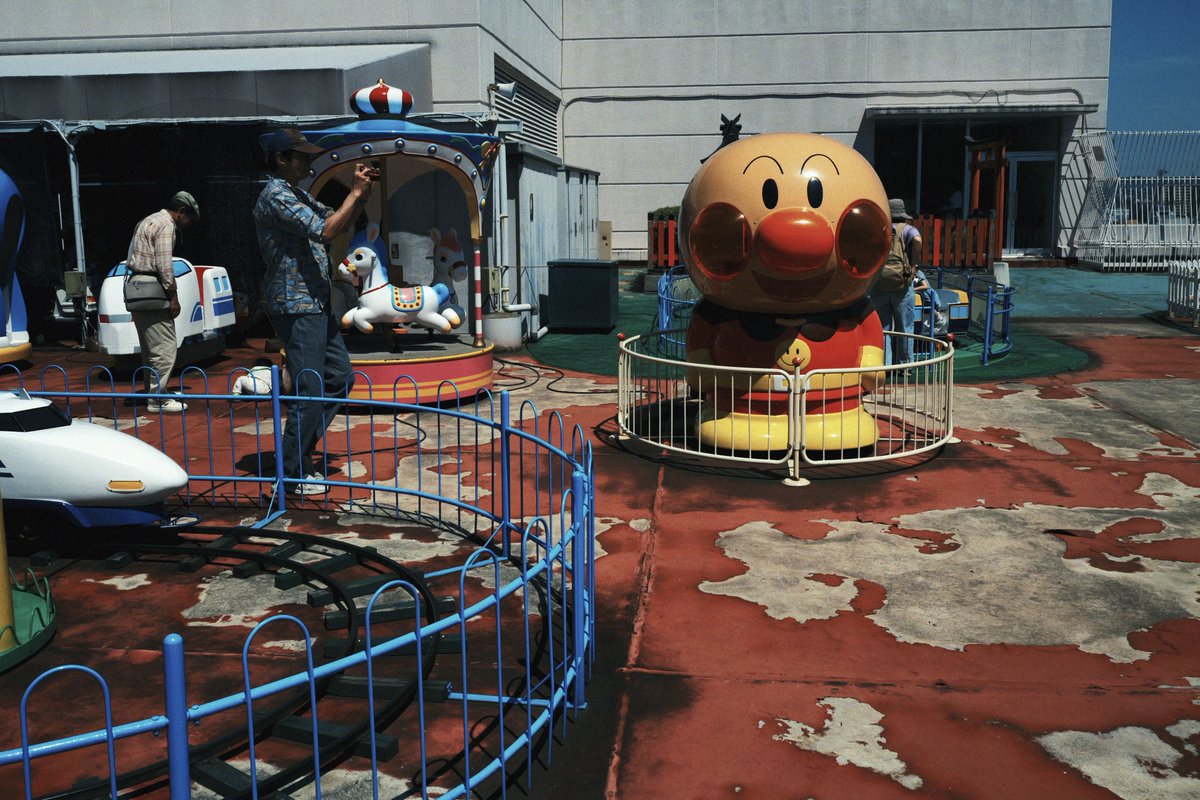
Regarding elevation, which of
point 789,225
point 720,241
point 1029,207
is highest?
point 1029,207

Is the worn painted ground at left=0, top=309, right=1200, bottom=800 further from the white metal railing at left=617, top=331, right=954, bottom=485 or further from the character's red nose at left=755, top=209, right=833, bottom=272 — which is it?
the character's red nose at left=755, top=209, right=833, bottom=272

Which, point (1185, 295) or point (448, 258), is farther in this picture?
point (1185, 295)

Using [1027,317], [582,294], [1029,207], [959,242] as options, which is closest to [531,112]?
[582,294]

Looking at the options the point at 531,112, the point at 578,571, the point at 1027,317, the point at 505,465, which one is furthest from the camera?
the point at 531,112

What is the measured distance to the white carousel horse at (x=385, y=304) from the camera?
33.4 feet

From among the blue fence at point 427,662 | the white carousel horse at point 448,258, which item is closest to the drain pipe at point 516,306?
the white carousel horse at point 448,258

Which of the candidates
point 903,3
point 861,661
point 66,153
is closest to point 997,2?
point 903,3

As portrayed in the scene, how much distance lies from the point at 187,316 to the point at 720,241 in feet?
22.4

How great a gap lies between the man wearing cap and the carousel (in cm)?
119

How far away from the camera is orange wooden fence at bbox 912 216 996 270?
2395 centimetres

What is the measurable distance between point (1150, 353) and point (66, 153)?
1447cm

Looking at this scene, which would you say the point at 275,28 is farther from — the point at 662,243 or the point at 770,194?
the point at 770,194

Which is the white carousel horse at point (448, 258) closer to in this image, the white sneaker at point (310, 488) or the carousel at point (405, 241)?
the carousel at point (405, 241)

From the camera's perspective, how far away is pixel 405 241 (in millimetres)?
11664
